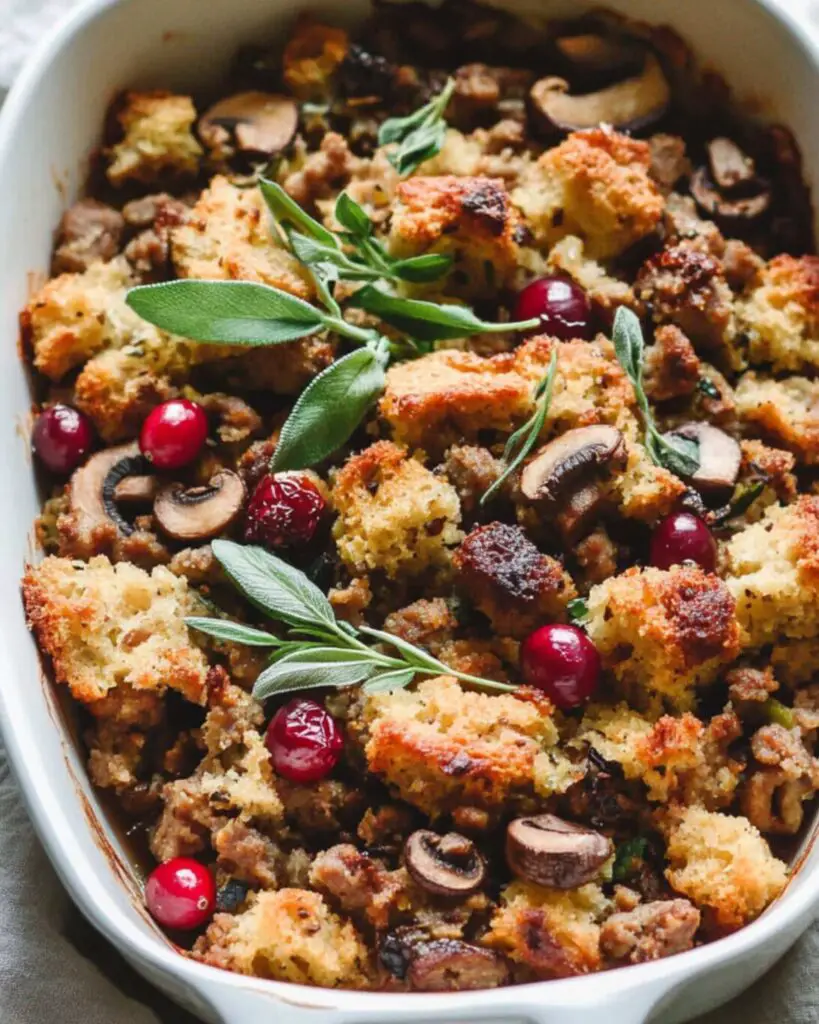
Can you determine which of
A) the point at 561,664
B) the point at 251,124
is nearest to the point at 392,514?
the point at 561,664

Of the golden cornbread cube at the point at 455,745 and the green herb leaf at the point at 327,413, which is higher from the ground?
the green herb leaf at the point at 327,413

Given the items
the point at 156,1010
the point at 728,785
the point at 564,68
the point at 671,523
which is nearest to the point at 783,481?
the point at 671,523

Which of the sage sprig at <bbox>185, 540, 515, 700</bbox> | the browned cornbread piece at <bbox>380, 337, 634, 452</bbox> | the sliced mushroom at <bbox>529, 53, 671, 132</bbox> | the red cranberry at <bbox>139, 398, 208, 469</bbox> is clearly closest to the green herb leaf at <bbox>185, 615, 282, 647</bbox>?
the sage sprig at <bbox>185, 540, 515, 700</bbox>

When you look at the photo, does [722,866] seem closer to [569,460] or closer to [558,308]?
[569,460]

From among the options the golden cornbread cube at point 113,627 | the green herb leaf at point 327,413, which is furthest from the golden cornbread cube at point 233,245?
the golden cornbread cube at point 113,627

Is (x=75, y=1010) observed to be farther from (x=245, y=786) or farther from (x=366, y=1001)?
(x=366, y=1001)

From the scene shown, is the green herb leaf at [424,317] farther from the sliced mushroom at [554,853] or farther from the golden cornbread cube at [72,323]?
the sliced mushroom at [554,853]
